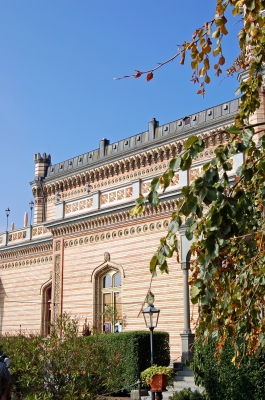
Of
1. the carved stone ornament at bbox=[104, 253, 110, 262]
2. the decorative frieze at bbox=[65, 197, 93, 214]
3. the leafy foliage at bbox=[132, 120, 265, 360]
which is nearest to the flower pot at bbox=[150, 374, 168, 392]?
the leafy foliage at bbox=[132, 120, 265, 360]

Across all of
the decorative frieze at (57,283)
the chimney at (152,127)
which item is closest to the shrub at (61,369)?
the decorative frieze at (57,283)

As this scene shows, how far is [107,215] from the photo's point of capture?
2012 cm

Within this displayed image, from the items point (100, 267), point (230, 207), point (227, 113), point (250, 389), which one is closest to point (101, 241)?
point (100, 267)

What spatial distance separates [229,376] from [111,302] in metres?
10.2

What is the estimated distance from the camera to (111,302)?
20.1 m

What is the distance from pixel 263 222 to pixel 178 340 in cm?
1281

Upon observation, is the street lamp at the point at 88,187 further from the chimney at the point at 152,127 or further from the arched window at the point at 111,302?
the arched window at the point at 111,302

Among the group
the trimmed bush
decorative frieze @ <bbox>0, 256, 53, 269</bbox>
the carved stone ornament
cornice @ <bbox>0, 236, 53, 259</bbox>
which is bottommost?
the trimmed bush

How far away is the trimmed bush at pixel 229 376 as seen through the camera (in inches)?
392

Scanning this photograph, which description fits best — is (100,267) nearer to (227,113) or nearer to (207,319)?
(227,113)

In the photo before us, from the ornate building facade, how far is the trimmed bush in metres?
4.15

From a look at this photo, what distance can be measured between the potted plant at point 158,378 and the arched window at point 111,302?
6.78 metres

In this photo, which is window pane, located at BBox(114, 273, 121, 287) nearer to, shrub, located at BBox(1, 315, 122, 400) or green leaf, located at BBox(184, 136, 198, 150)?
shrub, located at BBox(1, 315, 122, 400)

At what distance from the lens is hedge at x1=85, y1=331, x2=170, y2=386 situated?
14852 millimetres
